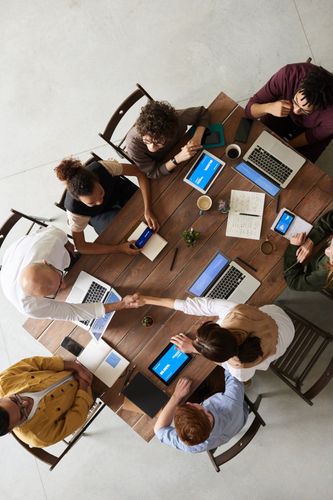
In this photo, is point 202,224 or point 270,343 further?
point 202,224

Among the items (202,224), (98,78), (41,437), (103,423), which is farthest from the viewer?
(98,78)

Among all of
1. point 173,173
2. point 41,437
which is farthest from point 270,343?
point 41,437

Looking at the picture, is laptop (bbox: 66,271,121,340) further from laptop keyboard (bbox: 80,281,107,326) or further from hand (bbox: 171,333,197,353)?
hand (bbox: 171,333,197,353)

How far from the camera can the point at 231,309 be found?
2.00 meters

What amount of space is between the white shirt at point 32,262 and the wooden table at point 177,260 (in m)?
0.17

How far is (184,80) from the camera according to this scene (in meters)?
3.27

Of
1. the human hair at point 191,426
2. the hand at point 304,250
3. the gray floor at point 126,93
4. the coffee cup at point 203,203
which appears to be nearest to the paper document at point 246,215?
the coffee cup at point 203,203

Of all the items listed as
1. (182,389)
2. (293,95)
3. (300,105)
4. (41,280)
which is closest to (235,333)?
(182,389)

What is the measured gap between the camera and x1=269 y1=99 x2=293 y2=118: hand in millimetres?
2295

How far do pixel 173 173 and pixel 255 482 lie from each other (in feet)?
8.00

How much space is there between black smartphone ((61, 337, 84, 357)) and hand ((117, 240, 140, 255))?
2.20 ft

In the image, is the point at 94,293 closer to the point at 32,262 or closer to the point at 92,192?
the point at 32,262

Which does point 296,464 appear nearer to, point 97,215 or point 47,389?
point 47,389

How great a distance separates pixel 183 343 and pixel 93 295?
0.66 meters
